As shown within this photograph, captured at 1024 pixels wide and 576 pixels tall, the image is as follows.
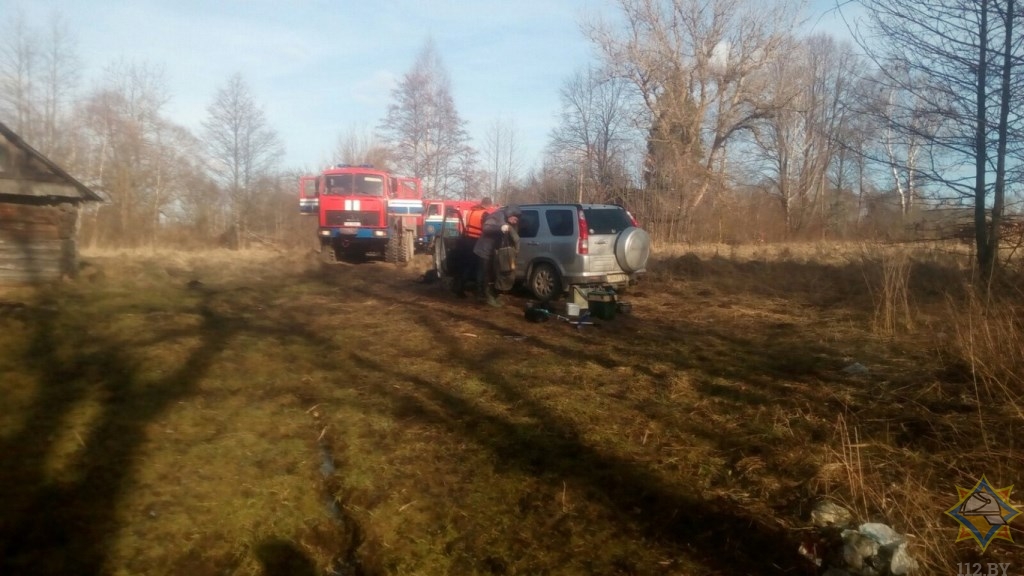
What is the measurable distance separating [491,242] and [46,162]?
8514mm

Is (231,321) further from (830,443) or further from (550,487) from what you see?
(830,443)

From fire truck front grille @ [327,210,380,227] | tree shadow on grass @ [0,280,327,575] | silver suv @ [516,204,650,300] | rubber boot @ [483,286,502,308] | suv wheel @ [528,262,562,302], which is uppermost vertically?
fire truck front grille @ [327,210,380,227]

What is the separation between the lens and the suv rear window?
36.9ft

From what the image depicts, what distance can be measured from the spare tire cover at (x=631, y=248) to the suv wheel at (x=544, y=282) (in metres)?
1.14

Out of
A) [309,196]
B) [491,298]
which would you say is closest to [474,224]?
[491,298]

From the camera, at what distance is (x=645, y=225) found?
2747cm

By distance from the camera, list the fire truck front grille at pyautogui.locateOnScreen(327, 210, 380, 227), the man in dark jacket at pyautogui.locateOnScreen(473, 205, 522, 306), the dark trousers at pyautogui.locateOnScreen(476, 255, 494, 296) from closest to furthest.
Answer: the man in dark jacket at pyautogui.locateOnScreen(473, 205, 522, 306) → the dark trousers at pyautogui.locateOnScreen(476, 255, 494, 296) → the fire truck front grille at pyautogui.locateOnScreen(327, 210, 380, 227)

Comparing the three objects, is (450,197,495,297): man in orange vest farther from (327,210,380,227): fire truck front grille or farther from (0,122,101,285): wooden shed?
(327,210,380,227): fire truck front grille

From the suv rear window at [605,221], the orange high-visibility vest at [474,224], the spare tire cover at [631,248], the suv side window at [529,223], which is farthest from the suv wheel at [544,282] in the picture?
the orange high-visibility vest at [474,224]

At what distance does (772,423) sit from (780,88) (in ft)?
95.9

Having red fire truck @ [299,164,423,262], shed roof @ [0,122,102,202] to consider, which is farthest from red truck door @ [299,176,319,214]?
shed roof @ [0,122,102,202]

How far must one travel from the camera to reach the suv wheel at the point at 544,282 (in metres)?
11.4

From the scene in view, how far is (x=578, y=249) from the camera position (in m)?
11.0

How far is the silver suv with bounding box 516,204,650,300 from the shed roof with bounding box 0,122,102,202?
8.48 m
